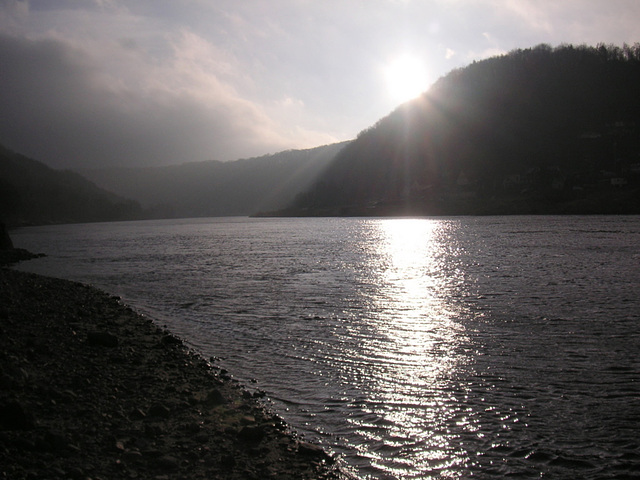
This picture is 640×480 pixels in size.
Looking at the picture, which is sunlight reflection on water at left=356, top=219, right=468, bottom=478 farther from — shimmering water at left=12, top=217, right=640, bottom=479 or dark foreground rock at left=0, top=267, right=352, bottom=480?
dark foreground rock at left=0, top=267, right=352, bottom=480

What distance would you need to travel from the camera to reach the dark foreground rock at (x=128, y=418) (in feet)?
20.4

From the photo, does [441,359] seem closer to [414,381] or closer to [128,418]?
[414,381]

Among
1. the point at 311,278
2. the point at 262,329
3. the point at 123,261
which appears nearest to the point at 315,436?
the point at 262,329

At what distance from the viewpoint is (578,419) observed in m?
8.31

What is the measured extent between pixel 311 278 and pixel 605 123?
19989cm

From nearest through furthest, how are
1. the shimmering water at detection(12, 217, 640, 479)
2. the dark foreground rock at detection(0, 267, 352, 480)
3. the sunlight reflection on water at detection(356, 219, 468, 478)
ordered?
the dark foreground rock at detection(0, 267, 352, 480) → the sunlight reflection on water at detection(356, 219, 468, 478) → the shimmering water at detection(12, 217, 640, 479)

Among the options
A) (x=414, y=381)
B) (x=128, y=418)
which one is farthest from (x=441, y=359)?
(x=128, y=418)

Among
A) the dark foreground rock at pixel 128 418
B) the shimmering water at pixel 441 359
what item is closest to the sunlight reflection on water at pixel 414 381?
the shimmering water at pixel 441 359

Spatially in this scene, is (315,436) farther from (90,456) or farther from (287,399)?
(90,456)

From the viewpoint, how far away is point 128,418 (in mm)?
7820

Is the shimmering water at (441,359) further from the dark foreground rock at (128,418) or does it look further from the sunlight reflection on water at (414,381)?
the dark foreground rock at (128,418)

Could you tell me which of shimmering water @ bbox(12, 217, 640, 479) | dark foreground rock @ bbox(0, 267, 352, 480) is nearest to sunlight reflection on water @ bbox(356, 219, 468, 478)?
shimmering water @ bbox(12, 217, 640, 479)

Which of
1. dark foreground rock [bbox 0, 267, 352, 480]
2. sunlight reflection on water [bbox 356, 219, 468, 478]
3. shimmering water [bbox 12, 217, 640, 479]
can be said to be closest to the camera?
dark foreground rock [bbox 0, 267, 352, 480]

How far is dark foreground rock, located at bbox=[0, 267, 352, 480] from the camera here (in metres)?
6.20
